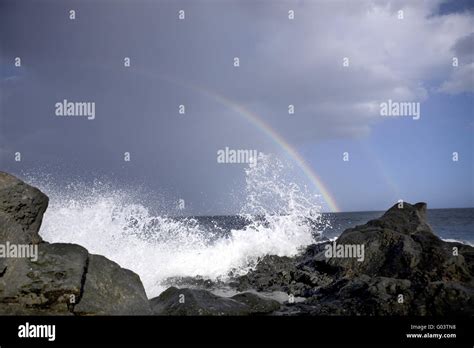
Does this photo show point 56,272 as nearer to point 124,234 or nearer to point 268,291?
point 268,291

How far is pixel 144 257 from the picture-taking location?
53.4ft

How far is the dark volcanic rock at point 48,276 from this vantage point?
6.96 metres

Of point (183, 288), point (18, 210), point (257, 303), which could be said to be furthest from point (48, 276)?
point (257, 303)

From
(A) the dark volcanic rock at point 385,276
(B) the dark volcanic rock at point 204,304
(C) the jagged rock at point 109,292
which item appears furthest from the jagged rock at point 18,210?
(A) the dark volcanic rock at point 385,276

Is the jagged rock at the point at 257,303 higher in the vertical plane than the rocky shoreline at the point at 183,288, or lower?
lower

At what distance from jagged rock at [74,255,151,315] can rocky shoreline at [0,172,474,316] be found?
0.06 feet

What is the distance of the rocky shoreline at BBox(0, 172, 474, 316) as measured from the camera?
23.1ft

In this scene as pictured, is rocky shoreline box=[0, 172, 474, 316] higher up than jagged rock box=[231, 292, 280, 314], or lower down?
higher up

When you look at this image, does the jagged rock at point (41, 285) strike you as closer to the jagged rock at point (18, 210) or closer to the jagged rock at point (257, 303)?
the jagged rock at point (18, 210)

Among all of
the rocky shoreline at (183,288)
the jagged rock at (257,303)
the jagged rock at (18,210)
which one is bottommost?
the jagged rock at (257,303)

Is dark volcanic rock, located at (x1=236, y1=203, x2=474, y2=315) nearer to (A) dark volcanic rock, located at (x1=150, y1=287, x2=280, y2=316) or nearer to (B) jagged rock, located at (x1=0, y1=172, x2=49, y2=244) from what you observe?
(A) dark volcanic rock, located at (x1=150, y1=287, x2=280, y2=316)

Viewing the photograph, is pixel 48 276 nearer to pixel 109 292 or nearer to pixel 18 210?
pixel 109 292

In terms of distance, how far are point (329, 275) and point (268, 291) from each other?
201 centimetres

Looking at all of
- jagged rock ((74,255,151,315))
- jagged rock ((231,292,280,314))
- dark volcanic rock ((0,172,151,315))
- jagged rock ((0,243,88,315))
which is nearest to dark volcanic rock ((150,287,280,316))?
jagged rock ((231,292,280,314))
